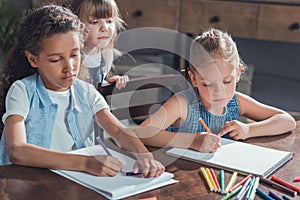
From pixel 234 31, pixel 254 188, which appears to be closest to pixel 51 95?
pixel 254 188

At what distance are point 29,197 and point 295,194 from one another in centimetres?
57

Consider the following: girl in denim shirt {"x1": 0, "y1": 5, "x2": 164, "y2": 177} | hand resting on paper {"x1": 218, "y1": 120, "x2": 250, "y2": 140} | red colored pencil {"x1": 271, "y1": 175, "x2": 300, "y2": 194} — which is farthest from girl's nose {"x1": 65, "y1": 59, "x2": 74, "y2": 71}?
red colored pencil {"x1": 271, "y1": 175, "x2": 300, "y2": 194}

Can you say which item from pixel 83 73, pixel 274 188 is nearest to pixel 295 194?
pixel 274 188

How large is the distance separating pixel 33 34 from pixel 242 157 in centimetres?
66

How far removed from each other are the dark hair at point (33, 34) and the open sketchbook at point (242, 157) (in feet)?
1.51

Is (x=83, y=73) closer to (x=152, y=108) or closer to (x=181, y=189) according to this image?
(x=152, y=108)

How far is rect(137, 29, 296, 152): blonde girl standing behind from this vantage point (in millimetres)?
1444

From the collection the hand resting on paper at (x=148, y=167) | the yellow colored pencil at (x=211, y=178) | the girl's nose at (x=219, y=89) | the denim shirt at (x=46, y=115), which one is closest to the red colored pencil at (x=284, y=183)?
the yellow colored pencil at (x=211, y=178)

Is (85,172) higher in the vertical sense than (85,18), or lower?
lower

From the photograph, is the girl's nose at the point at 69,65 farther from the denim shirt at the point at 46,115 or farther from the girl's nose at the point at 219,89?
the girl's nose at the point at 219,89

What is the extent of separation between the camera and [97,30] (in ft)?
6.40

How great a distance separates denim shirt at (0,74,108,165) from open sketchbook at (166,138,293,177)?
318 mm

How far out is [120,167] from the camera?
3.85 ft

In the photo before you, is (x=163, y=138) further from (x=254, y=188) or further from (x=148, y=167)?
(x=254, y=188)
